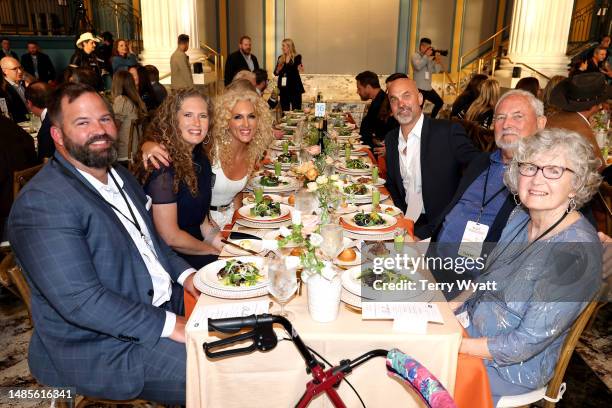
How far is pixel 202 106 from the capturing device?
2.66m

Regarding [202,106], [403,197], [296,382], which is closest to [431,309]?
[296,382]

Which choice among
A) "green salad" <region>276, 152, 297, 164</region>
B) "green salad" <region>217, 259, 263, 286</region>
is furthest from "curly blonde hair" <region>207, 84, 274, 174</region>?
"green salad" <region>217, 259, 263, 286</region>

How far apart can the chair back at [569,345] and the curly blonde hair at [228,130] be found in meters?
2.12

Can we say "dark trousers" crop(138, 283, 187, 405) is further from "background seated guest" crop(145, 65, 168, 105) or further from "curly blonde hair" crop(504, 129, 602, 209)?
"background seated guest" crop(145, 65, 168, 105)

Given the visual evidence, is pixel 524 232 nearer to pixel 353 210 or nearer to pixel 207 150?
pixel 353 210

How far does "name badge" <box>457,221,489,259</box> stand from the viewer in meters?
2.34

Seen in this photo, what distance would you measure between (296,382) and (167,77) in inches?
349

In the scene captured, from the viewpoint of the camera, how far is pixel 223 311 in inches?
62.8

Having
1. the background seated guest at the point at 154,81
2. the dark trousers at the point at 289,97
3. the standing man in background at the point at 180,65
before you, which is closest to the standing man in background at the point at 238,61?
the dark trousers at the point at 289,97

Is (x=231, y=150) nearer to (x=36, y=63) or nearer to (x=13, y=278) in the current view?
(x=13, y=278)

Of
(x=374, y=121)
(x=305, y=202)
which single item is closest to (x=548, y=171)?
(x=305, y=202)

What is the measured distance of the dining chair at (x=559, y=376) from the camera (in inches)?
65.9

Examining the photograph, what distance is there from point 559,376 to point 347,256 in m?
0.88

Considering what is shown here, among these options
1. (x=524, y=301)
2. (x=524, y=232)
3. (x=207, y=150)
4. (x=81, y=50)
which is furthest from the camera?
(x=81, y=50)
